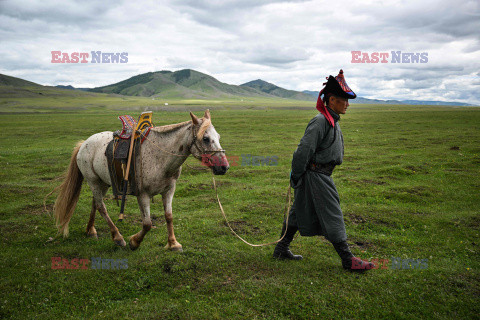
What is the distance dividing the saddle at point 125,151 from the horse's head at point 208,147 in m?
1.23

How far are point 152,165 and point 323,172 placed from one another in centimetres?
313

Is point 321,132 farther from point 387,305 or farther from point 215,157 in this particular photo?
point 387,305

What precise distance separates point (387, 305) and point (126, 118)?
5806mm

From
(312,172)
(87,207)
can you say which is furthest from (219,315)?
(87,207)

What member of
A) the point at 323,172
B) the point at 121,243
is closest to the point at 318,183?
the point at 323,172

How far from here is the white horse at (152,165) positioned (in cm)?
483

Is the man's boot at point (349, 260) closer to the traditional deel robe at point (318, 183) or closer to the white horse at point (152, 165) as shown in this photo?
the traditional deel robe at point (318, 183)

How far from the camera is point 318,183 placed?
4703mm

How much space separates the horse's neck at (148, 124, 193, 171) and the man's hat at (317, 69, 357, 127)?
7.69ft

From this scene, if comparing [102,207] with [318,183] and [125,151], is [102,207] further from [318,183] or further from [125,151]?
[318,183]

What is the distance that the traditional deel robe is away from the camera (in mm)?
4570

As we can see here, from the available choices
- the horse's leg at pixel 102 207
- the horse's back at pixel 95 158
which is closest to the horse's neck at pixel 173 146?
the horse's back at pixel 95 158

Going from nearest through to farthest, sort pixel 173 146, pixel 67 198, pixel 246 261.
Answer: pixel 173 146 → pixel 246 261 → pixel 67 198

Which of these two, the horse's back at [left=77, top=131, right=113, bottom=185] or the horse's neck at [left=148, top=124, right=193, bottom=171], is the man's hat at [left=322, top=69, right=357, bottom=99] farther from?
the horse's back at [left=77, top=131, right=113, bottom=185]
